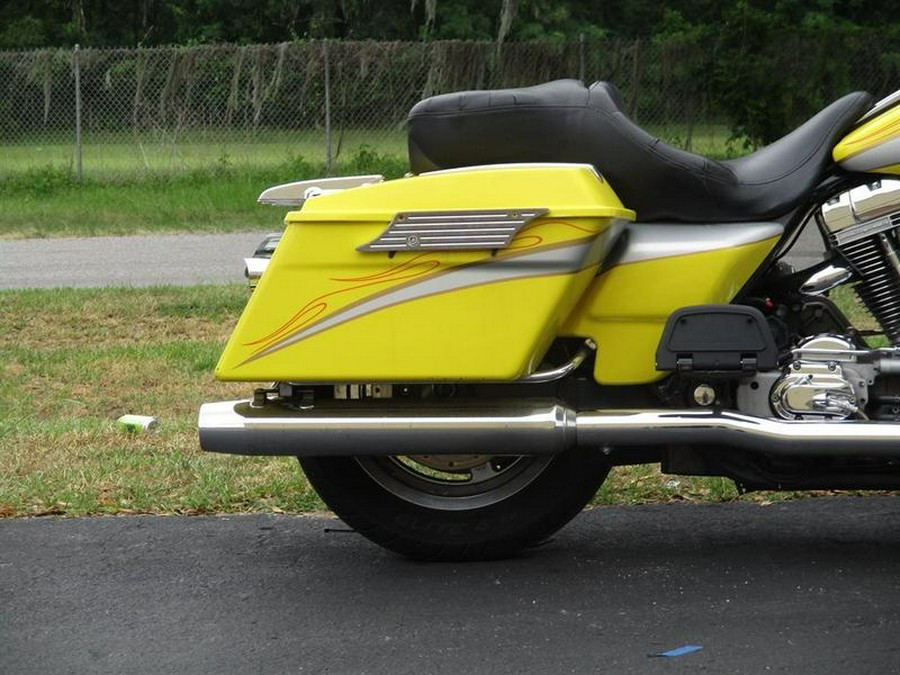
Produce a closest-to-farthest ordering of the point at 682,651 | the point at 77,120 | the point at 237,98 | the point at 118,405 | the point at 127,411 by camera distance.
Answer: the point at 682,651 < the point at 127,411 < the point at 118,405 < the point at 77,120 < the point at 237,98

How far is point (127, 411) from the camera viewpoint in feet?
23.6

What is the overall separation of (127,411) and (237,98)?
1224 cm

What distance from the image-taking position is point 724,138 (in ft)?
63.9

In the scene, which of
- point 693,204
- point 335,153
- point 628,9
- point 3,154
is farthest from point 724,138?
point 628,9

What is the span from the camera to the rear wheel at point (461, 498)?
460 centimetres

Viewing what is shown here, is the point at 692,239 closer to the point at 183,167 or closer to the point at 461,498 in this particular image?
the point at 461,498

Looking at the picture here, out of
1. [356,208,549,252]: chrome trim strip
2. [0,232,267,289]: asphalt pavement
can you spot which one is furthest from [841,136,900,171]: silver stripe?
[0,232,267,289]: asphalt pavement

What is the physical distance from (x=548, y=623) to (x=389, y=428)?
722 millimetres

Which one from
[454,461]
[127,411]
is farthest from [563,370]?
[127,411]

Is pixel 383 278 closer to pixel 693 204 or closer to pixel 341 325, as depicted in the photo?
pixel 341 325

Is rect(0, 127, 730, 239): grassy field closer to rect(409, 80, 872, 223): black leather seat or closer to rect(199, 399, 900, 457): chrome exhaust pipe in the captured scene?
rect(409, 80, 872, 223): black leather seat

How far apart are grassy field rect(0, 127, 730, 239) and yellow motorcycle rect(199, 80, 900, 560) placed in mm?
12248

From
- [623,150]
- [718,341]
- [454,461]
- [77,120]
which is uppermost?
[623,150]

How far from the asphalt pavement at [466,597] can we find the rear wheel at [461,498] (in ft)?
0.36
